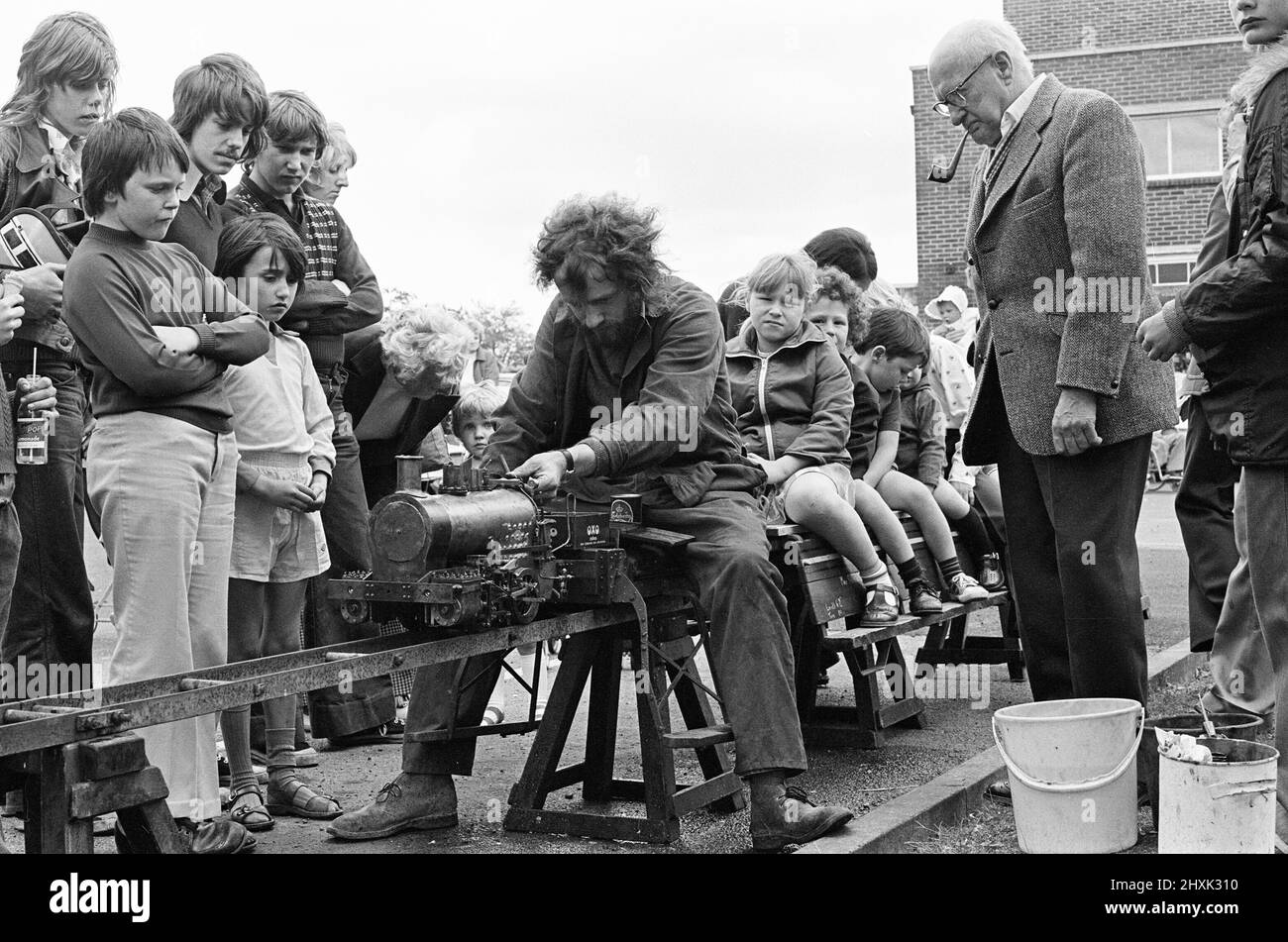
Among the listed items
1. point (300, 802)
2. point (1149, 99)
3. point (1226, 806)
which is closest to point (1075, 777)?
point (1226, 806)

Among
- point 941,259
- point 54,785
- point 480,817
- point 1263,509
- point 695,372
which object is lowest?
point 480,817

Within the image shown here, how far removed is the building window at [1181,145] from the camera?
2861 centimetres

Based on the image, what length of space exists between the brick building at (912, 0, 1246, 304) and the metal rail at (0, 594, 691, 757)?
84.4ft

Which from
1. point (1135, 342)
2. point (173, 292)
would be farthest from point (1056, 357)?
point (173, 292)

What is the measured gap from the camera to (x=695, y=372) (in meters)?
4.70

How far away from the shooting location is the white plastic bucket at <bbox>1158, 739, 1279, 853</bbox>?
3.62 metres

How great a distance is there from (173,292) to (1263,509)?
3.33 meters

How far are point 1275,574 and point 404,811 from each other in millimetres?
2770

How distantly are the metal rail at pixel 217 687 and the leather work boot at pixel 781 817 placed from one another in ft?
2.80

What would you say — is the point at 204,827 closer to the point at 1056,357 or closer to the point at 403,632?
the point at 403,632

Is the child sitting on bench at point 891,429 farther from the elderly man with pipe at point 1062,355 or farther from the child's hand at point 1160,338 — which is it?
the child's hand at point 1160,338

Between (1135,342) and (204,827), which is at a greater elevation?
(1135,342)

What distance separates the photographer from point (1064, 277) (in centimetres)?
475

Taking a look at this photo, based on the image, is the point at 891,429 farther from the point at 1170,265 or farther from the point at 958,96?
the point at 1170,265
